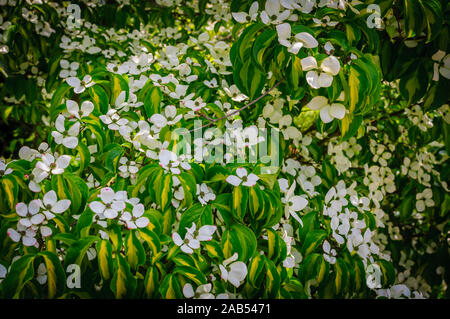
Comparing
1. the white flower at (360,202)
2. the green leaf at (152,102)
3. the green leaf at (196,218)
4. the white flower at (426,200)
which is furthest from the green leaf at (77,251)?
the white flower at (426,200)

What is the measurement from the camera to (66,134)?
89 centimetres

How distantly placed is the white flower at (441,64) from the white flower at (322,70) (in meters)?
0.44

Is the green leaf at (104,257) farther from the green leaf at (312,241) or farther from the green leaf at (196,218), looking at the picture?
the green leaf at (312,241)

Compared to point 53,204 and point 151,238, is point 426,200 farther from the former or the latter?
point 53,204

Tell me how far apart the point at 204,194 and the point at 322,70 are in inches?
18.3

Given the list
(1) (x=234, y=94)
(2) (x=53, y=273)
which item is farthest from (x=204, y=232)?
(1) (x=234, y=94)

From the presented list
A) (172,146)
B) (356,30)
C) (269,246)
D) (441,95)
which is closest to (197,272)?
(269,246)

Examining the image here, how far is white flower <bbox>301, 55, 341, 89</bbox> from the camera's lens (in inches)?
29.4

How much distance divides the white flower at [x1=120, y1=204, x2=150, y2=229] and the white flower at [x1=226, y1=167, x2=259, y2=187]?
0.23 meters

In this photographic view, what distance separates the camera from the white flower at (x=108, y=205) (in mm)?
743

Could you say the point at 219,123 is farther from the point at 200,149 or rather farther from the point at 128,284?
the point at 128,284

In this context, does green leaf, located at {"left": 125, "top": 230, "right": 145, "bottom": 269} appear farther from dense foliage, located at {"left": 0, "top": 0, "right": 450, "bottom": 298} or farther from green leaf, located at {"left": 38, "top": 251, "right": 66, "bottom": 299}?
green leaf, located at {"left": 38, "top": 251, "right": 66, "bottom": 299}

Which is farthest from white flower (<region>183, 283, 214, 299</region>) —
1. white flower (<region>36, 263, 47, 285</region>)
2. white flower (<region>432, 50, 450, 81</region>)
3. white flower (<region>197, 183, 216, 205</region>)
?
white flower (<region>432, 50, 450, 81</region>)
